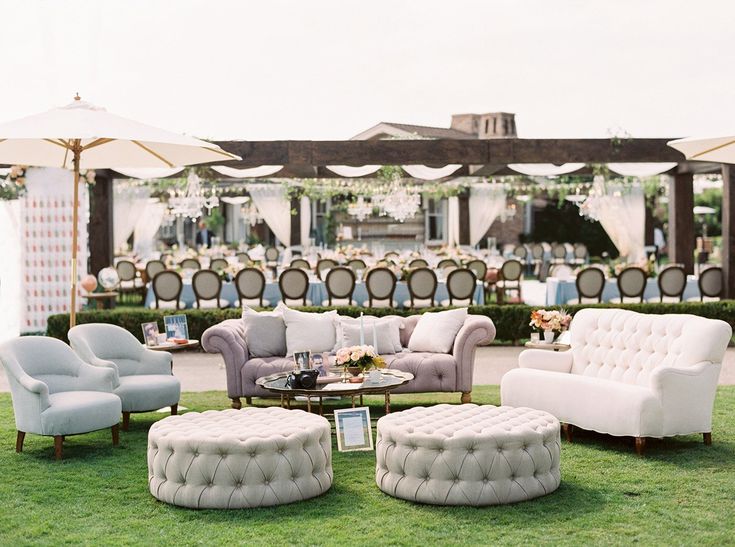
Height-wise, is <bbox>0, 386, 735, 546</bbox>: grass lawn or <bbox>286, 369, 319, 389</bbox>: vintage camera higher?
<bbox>286, 369, 319, 389</bbox>: vintage camera

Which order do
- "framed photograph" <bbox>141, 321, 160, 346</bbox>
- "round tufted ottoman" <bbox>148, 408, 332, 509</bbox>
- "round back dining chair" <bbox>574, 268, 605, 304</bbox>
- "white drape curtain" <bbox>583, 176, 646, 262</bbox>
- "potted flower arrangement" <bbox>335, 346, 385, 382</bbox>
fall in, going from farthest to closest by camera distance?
"white drape curtain" <bbox>583, 176, 646, 262</bbox> → "round back dining chair" <bbox>574, 268, 605, 304</bbox> → "framed photograph" <bbox>141, 321, 160, 346</bbox> → "potted flower arrangement" <bbox>335, 346, 385, 382</bbox> → "round tufted ottoman" <bbox>148, 408, 332, 509</bbox>

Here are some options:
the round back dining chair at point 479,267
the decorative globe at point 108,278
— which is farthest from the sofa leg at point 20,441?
the round back dining chair at point 479,267

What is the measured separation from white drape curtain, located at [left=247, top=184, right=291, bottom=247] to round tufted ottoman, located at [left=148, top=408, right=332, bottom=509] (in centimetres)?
1659

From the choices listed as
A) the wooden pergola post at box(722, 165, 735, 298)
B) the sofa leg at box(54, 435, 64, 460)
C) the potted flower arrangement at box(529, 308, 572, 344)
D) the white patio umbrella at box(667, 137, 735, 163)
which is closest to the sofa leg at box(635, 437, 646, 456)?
the potted flower arrangement at box(529, 308, 572, 344)

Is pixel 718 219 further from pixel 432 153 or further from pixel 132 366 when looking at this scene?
pixel 132 366

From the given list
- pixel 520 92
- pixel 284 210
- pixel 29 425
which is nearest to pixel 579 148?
pixel 29 425

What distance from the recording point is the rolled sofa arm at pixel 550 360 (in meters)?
7.55

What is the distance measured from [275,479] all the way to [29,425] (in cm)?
220

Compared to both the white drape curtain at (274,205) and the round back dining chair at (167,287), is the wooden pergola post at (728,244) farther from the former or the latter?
the white drape curtain at (274,205)

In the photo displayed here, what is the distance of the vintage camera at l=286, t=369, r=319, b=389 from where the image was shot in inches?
259

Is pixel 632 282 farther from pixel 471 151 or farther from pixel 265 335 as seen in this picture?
pixel 265 335

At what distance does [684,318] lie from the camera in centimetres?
677

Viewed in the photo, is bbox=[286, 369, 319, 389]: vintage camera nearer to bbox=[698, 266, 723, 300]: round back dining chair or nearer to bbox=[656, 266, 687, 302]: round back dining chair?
bbox=[656, 266, 687, 302]: round back dining chair

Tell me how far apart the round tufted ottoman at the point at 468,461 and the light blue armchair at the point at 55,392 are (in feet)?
7.14
